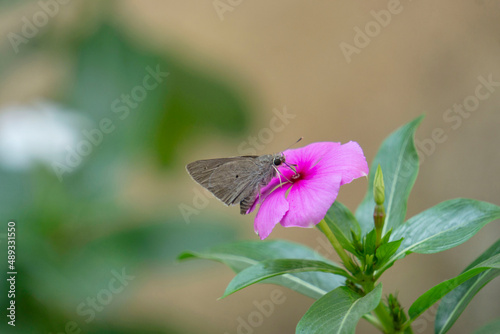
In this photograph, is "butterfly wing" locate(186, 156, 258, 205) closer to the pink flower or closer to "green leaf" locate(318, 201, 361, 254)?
the pink flower

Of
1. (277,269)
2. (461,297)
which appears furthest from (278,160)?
(461,297)

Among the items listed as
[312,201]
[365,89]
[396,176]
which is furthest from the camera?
[365,89]

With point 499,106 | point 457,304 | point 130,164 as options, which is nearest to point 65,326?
point 130,164

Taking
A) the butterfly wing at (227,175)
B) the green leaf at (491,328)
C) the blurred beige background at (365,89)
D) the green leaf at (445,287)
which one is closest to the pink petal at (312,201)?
the butterfly wing at (227,175)

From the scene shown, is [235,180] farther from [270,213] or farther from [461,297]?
[461,297]

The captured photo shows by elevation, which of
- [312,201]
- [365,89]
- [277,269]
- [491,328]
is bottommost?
[491,328]

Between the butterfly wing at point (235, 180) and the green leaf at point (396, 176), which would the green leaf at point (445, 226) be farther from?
the butterfly wing at point (235, 180)

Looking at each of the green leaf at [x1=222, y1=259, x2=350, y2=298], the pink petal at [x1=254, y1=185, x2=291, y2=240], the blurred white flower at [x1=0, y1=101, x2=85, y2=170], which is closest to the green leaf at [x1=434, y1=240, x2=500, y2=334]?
the green leaf at [x1=222, y1=259, x2=350, y2=298]

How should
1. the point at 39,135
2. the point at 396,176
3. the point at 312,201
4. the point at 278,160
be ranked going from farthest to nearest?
the point at 39,135
the point at 396,176
the point at 278,160
the point at 312,201
